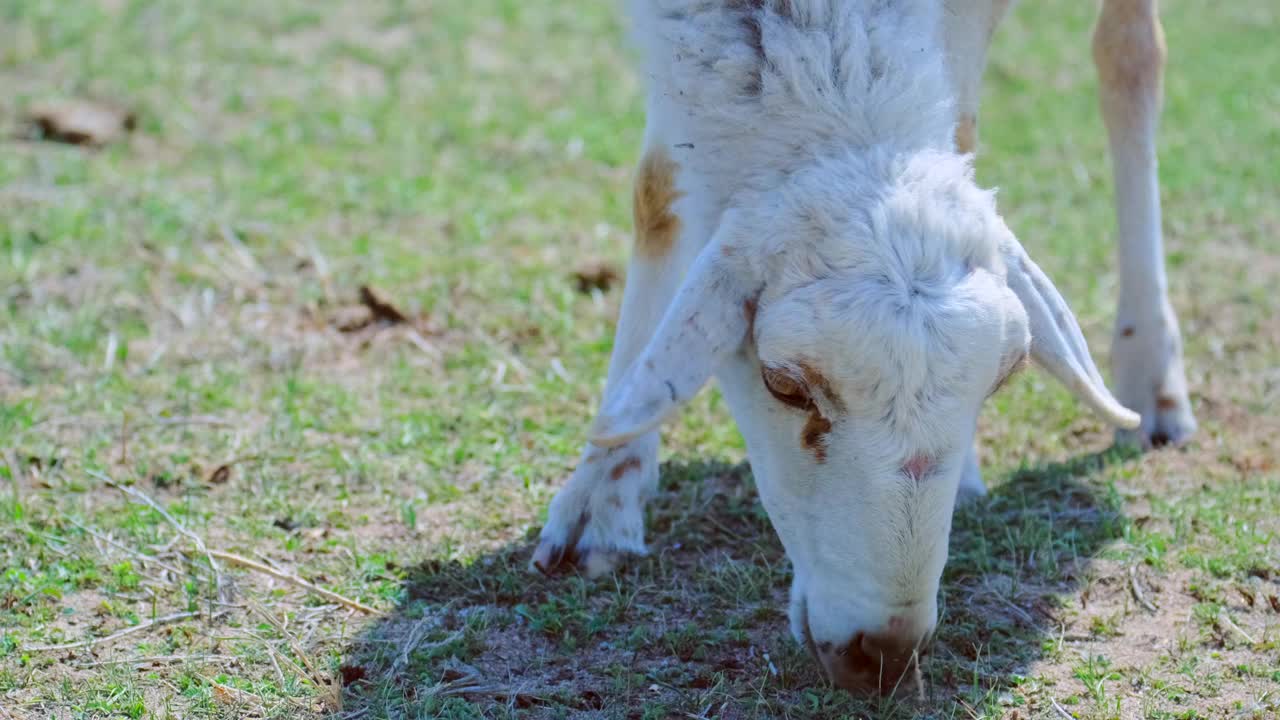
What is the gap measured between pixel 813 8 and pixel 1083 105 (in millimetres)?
6062

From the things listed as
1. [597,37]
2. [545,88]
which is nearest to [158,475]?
[545,88]

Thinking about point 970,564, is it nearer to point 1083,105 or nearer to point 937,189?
point 937,189

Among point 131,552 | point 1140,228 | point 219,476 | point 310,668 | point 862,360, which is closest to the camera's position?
point 862,360

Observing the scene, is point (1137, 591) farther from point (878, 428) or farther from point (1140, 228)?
point (1140, 228)

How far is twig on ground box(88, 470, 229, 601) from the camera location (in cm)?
441

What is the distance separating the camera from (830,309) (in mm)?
3393

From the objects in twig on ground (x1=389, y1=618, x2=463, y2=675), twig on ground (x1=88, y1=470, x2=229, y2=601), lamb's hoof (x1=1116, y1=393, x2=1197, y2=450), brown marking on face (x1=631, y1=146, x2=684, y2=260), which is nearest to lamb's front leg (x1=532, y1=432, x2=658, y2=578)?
twig on ground (x1=389, y1=618, x2=463, y2=675)

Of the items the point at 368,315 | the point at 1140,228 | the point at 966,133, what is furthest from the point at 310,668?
the point at 1140,228

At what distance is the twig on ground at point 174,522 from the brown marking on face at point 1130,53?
3.89 meters

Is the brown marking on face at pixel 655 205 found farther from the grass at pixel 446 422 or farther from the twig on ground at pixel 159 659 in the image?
the twig on ground at pixel 159 659

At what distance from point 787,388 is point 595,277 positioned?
331 centimetres

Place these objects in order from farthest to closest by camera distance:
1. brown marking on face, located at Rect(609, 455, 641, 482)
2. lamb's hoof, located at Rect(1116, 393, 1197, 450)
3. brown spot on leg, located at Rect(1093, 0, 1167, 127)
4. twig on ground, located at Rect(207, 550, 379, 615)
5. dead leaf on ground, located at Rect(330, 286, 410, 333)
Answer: dead leaf on ground, located at Rect(330, 286, 410, 333)
brown spot on leg, located at Rect(1093, 0, 1167, 127)
lamb's hoof, located at Rect(1116, 393, 1197, 450)
brown marking on face, located at Rect(609, 455, 641, 482)
twig on ground, located at Rect(207, 550, 379, 615)

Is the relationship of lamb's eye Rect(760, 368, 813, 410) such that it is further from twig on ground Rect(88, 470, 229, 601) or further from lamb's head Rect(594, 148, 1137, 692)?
twig on ground Rect(88, 470, 229, 601)

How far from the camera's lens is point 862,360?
334 cm
